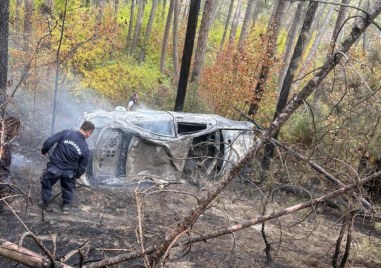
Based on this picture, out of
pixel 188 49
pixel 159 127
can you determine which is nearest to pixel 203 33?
pixel 188 49

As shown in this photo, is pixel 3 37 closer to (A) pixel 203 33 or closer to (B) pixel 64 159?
(B) pixel 64 159

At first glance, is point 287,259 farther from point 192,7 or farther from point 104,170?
point 192,7

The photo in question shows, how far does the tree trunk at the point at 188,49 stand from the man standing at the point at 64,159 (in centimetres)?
544

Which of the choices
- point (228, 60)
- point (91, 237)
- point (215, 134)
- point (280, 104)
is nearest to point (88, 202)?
point (91, 237)

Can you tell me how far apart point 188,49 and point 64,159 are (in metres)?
6.08

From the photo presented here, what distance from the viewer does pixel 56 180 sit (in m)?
6.11

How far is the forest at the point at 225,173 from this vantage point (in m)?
3.72

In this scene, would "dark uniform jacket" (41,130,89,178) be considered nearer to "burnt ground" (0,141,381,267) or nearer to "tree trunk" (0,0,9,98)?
"burnt ground" (0,141,381,267)

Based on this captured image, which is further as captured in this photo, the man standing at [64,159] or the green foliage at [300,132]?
the green foliage at [300,132]

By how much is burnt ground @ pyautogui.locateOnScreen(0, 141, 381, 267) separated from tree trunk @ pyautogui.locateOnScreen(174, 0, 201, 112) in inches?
143

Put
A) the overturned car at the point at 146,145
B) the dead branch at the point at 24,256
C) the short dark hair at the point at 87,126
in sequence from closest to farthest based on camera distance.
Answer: the dead branch at the point at 24,256 < the short dark hair at the point at 87,126 < the overturned car at the point at 146,145

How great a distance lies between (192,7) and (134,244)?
24.2ft

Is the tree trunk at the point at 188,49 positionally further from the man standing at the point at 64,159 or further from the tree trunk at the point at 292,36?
the man standing at the point at 64,159

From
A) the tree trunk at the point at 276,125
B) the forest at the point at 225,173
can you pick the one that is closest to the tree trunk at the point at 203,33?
the forest at the point at 225,173
